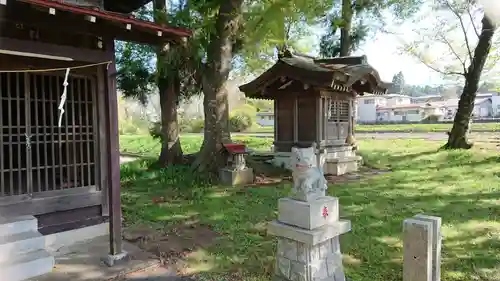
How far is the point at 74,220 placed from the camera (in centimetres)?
544

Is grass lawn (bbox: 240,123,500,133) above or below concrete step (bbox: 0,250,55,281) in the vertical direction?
above

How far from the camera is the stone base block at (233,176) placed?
394 inches

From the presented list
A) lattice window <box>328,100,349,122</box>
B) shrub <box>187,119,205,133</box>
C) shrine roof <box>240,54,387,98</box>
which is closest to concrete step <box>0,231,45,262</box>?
shrine roof <box>240,54,387,98</box>

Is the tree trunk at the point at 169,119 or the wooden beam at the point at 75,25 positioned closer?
the wooden beam at the point at 75,25

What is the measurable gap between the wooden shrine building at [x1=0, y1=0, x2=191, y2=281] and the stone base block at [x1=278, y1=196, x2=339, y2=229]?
236cm

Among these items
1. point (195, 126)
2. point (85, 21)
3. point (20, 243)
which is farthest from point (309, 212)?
point (195, 126)

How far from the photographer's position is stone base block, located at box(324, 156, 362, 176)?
38.1 feet

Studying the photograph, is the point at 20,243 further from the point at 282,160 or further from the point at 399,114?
the point at 399,114

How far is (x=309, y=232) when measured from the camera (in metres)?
3.42

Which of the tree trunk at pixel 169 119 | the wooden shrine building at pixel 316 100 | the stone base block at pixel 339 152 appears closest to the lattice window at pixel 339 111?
the wooden shrine building at pixel 316 100

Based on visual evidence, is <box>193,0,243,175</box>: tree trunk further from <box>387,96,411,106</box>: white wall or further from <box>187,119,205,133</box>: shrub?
<box>387,96,411,106</box>: white wall

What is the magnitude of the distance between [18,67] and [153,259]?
11.0ft

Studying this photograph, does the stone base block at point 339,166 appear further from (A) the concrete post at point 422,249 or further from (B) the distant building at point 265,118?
Result: (B) the distant building at point 265,118

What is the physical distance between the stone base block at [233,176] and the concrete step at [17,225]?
569cm
